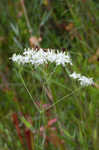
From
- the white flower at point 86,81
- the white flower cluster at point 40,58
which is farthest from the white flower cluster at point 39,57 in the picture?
the white flower at point 86,81

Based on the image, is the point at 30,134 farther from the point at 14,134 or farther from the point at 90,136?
the point at 90,136

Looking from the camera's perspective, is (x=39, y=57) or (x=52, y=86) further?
(x=52, y=86)

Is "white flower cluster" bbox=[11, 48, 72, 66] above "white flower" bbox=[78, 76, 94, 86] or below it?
above

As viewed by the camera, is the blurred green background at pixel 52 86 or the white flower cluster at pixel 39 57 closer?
the white flower cluster at pixel 39 57

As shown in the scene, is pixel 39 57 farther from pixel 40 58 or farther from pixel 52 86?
pixel 52 86

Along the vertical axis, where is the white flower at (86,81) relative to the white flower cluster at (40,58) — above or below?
below

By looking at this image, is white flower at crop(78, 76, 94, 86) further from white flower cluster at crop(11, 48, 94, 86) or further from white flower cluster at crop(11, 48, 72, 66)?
white flower cluster at crop(11, 48, 72, 66)

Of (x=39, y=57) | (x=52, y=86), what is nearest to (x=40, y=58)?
(x=39, y=57)

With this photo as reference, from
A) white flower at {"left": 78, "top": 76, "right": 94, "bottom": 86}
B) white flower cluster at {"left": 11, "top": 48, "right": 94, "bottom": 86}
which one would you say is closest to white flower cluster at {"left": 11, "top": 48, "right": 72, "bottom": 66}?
white flower cluster at {"left": 11, "top": 48, "right": 94, "bottom": 86}

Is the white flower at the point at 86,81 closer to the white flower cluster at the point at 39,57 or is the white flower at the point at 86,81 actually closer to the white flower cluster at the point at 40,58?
the white flower cluster at the point at 40,58
